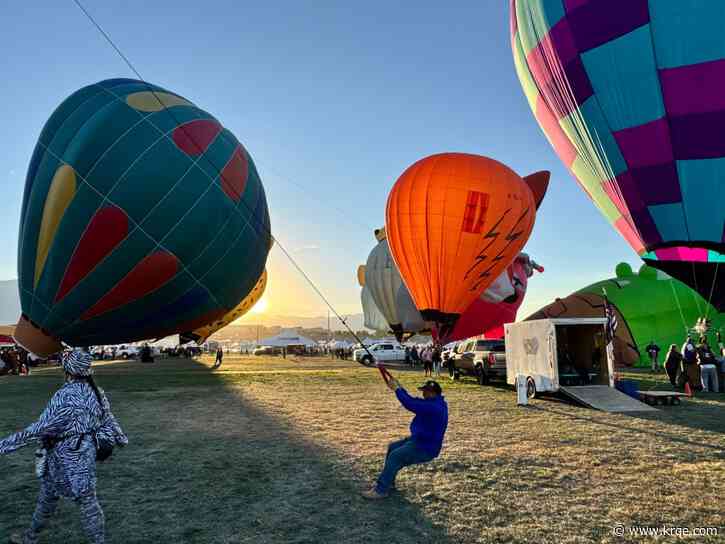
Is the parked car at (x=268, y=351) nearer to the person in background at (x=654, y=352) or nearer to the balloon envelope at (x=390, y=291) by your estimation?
the balloon envelope at (x=390, y=291)

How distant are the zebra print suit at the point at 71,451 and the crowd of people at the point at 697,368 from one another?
1753 cm

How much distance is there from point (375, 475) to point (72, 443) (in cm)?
379

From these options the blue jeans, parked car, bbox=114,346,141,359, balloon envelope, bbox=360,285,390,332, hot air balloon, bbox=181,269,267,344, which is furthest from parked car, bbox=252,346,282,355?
the blue jeans

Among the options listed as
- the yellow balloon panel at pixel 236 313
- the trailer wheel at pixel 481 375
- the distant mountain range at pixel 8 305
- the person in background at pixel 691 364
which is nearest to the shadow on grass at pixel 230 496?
the trailer wheel at pixel 481 375

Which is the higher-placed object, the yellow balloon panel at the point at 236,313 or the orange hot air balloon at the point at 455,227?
the orange hot air balloon at the point at 455,227

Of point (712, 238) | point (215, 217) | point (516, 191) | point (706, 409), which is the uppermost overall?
point (516, 191)

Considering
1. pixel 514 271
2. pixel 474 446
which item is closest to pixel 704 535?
pixel 474 446

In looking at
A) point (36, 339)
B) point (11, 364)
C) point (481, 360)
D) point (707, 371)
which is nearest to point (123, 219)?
point (36, 339)

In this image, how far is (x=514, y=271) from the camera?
30.5 metres

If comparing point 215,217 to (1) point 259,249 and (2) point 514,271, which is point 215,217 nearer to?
(1) point 259,249

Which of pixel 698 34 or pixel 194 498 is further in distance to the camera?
pixel 698 34

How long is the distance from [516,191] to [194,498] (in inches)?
625

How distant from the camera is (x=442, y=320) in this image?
701 inches

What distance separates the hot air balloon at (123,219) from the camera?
48.8ft
